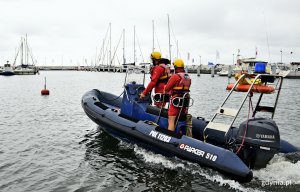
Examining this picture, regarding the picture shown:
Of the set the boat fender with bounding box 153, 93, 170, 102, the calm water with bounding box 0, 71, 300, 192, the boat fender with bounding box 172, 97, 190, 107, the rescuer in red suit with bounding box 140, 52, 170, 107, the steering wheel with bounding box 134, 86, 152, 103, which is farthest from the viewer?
the steering wheel with bounding box 134, 86, 152, 103

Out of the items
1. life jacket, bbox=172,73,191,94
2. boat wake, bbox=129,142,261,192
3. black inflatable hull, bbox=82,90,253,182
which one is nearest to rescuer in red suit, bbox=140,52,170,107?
black inflatable hull, bbox=82,90,253,182

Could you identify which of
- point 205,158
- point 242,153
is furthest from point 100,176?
point 242,153

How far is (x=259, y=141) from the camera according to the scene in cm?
612

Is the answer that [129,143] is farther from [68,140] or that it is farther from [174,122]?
[68,140]

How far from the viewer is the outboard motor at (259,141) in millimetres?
6113

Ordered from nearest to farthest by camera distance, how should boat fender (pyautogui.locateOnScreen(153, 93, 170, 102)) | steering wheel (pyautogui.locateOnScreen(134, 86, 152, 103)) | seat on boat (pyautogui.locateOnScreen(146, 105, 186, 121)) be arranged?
→ seat on boat (pyautogui.locateOnScreen(146, 105, 186, 121)) → boat fender (pyautogui.locateOnScreen(153, 93, 170, 102)) → steering wheel (pyautogui.locateOnScreen(134, 86, 152, 103))

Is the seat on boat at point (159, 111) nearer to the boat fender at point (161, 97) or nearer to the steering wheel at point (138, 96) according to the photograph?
the boat fender at point (161, 97)

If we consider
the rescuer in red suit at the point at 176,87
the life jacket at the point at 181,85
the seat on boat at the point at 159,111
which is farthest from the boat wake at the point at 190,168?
the life jacket at the point at 181,85

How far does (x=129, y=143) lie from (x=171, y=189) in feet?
9.19

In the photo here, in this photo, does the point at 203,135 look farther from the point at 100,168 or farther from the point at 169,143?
the point at 100,168

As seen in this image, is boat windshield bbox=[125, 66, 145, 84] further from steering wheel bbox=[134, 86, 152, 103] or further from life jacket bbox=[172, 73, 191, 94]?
life jacket bbox=[172, 73, 191, 94]

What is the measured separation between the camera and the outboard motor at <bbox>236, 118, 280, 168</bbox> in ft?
20.1

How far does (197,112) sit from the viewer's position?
58.5 feet
